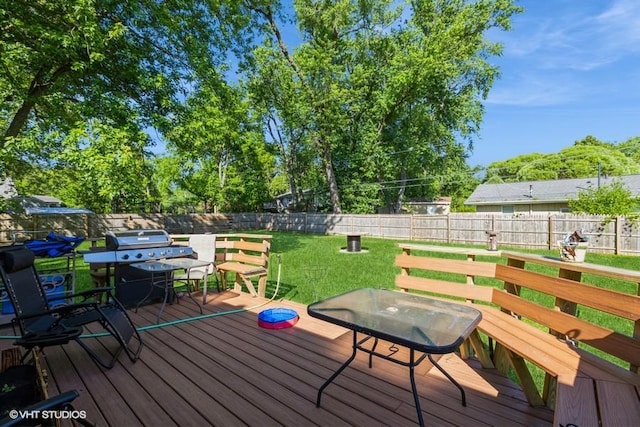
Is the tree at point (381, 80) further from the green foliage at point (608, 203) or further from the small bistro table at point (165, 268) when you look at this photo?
the small bistro table at point (165, 268)

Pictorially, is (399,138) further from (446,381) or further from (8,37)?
(446,381)

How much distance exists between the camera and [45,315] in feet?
7.92

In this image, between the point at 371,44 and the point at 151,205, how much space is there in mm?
18444

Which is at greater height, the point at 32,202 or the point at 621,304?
the point at 32,202

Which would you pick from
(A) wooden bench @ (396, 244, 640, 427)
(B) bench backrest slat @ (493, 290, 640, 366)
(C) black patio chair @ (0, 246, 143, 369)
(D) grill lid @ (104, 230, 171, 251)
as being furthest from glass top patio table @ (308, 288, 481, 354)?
(D) grill lid @ (104, 230, 171, 251)

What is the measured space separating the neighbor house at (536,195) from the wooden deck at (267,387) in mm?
21112

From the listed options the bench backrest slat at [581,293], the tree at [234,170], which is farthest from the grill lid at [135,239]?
the tree at [234,170]

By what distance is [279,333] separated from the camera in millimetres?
3332

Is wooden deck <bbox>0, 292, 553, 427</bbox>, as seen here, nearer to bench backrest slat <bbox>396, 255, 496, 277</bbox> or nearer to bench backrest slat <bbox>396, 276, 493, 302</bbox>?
bench backrest slat <bbox>396, 276, 493, 302</bbox>

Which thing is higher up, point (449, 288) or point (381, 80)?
point (381, 80)

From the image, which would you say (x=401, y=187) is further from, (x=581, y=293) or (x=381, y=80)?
(x=581, y=293)

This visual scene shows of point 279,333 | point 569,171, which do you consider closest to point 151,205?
point 279,333

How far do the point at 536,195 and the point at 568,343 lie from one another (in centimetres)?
2303

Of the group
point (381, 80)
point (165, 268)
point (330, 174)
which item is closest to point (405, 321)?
point (165, 268)
